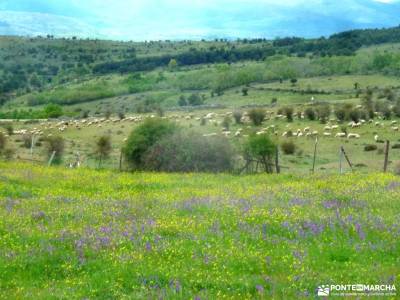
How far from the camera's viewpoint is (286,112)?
63.3 meters

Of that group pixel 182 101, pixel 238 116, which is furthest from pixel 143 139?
pixel 182 101

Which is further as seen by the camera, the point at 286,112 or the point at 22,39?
the point at 22,39

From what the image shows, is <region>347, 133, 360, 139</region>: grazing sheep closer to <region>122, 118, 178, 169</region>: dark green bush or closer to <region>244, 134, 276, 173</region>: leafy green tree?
<region>244, 134, 276, 173</region>: leafy green tree

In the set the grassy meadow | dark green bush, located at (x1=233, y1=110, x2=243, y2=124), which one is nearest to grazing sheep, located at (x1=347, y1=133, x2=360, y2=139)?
dark green bush, located at (x1=233, y1=110, x2=243, y2=124)

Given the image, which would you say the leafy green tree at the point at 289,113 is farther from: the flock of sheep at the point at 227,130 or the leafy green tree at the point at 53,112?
the leafy green tree at the point at 53,112

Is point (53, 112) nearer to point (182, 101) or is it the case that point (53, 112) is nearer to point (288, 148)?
point (182, 101)

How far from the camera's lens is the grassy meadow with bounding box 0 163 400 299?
370 inches

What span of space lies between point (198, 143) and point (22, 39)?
4980 inches

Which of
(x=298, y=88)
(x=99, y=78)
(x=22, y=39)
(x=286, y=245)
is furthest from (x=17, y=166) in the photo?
(x=22, y=39)

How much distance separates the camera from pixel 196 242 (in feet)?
38.2

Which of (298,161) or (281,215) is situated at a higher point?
(281,215)

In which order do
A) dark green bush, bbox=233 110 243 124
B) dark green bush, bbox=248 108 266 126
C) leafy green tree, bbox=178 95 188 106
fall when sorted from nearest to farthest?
dark green bush, bbox=248 108 266 126, dark green bush, bbox=233 110 243 124, leafy green tree, bbox=178 95 188 106

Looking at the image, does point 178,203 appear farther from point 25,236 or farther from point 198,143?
point 198,143

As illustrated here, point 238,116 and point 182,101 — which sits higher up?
point 238,116
